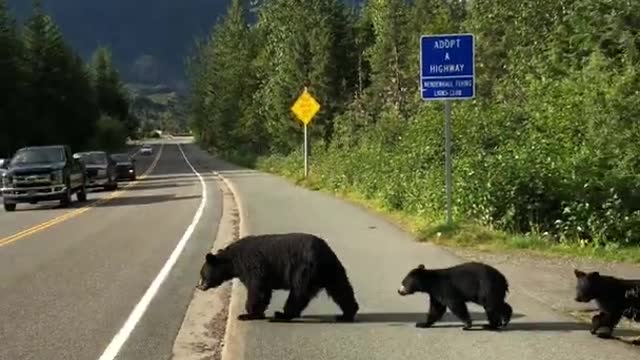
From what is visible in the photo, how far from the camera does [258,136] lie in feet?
237

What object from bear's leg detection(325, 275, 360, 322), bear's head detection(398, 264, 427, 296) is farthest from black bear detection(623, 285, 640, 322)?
bear's leg detection(325, 275, 360, 322)

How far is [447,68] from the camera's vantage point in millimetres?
14633

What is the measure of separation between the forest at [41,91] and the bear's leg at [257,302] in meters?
69.0

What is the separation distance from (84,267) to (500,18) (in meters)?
36.7

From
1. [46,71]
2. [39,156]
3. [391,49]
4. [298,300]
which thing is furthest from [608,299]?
[46,71]

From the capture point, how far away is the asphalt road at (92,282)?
7941mm

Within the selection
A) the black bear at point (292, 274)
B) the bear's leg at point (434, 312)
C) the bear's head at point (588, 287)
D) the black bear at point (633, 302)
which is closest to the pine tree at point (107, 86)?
the black bear at point (292, 274)

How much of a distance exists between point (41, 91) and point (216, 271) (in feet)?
273

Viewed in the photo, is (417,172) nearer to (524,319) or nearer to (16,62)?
(524,319)

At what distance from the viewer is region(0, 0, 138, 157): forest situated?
249 feet

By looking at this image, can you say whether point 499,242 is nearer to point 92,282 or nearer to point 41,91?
point 92,282

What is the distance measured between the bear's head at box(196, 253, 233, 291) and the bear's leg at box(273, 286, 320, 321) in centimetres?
70

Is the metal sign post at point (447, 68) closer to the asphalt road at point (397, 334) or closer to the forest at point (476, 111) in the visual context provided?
the forest at point (476, 111)

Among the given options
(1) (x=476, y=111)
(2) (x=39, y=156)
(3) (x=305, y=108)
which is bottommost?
(2) (x=39, y=156)
